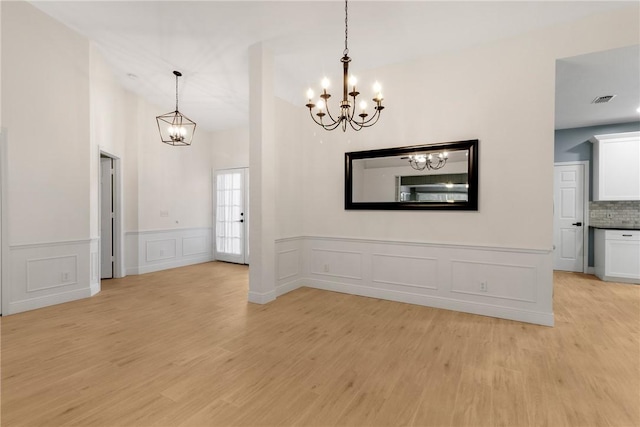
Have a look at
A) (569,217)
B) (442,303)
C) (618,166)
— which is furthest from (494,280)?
(618,166)

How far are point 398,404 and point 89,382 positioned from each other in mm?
2215

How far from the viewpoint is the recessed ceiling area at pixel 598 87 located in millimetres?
3365

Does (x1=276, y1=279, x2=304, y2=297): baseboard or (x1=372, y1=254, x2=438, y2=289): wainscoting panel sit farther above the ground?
(x1=372, y1=254, x2=438, y2=289): wainscoting panel

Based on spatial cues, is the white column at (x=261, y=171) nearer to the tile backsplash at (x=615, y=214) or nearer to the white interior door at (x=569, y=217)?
the white interior door at (x=569, y=217)

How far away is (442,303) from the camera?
391cm

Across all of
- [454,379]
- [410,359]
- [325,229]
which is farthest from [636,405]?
[325,229]

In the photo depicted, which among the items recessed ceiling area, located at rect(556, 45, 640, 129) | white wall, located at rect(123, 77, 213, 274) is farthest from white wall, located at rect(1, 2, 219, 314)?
recessed ceiling area, located at rect(556, 45, 640, 129)

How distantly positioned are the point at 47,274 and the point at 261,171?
3.04 meters

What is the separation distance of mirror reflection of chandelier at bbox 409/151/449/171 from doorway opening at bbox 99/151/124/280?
509 cm

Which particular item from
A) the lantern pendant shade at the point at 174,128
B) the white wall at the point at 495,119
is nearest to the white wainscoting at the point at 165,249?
the lantern pendant shade at the point at 174,128

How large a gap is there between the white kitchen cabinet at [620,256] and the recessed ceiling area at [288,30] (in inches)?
155

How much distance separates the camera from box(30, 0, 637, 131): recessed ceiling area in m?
3.21

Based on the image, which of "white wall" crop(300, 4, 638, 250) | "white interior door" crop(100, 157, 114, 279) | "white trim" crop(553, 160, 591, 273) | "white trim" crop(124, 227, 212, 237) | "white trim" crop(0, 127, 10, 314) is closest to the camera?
"white wall" crop(300, 4, 638, 250)

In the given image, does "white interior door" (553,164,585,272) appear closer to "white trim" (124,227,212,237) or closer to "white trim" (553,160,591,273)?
"white trim" (553,160,591,273)
